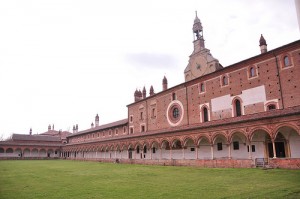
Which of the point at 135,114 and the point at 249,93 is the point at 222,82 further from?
the point at 135,114

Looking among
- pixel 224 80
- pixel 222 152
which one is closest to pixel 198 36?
pixel 224 80

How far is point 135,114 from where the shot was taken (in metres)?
45.5

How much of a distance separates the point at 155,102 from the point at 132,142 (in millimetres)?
7238

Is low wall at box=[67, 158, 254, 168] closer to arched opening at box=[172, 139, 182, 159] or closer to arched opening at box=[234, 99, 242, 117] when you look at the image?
arched opening at box=[172, 139, 182, 159]

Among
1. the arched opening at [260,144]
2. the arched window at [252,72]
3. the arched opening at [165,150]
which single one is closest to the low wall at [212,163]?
the arched opening at [260,144]

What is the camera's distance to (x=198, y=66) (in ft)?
117

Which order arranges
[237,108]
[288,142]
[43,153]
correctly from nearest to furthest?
[288,142] < [237,108] < [43,153]

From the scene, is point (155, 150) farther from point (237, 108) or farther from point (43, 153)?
point (43, 153)

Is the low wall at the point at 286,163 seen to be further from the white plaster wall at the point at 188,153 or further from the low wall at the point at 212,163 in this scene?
the white plaster wall at the point at 188,153

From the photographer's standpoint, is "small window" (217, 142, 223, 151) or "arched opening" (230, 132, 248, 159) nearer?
"arched opening" (230, 132, 248, 159)

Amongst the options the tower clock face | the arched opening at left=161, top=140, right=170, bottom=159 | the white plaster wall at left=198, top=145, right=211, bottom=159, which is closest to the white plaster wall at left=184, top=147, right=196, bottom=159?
the white plaster wall at left=198, top=145, right=211, bottom=159

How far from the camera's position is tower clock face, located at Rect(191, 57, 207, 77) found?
34.9 m

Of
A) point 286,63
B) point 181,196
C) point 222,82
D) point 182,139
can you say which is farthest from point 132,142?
point 181,196

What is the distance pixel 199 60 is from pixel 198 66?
2.82 feet
